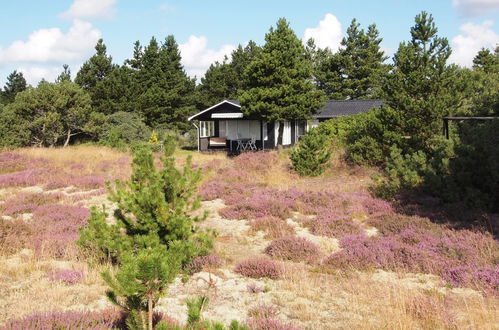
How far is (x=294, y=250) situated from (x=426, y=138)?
10220mm

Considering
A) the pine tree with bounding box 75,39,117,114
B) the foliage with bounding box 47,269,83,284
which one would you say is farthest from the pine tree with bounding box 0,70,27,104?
the foliage with bounding box 47,269,83,284

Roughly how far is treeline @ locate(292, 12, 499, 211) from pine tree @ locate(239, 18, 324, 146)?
6.79 meters

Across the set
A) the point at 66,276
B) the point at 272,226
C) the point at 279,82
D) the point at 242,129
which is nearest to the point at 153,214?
the point at 66,276

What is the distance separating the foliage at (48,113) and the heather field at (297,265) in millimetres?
17882

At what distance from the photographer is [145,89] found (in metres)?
45.2

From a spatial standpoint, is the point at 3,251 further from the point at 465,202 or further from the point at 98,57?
the point at 98,57

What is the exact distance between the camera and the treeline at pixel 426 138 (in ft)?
36.5

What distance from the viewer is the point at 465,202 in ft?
35.8

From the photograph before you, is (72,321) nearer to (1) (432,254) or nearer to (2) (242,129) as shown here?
(1) (432,254)

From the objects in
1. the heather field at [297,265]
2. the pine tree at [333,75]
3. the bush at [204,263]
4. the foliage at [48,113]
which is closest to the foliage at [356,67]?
the pine tree at [333,75]

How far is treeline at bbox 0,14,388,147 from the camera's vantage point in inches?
1221

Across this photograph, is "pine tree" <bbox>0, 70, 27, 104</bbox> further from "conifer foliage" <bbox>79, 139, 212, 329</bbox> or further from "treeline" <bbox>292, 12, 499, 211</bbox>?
"conifer foliage" <bbox>79, 139, 212, 329</bbox>

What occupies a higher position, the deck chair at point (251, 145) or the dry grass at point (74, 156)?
the deck chair at point (251, 145)

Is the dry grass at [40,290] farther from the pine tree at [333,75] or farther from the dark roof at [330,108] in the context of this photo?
the pine tree at [333,75]
